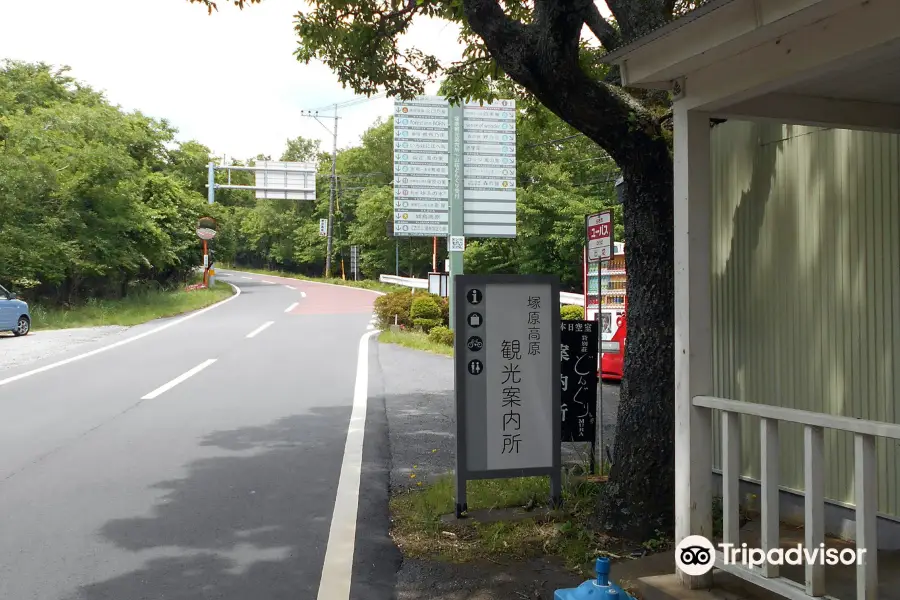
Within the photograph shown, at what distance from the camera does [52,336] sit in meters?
19.5

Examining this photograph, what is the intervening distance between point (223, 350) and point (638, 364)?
508 inches

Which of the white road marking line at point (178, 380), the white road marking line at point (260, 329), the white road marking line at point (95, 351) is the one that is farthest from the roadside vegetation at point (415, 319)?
the white road marking line at point (95, 351)

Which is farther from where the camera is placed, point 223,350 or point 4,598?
point 223,350

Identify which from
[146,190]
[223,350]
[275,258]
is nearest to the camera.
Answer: [223,350]

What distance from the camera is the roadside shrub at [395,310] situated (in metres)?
20.1

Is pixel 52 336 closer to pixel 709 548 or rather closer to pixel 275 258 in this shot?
pixel 709 548

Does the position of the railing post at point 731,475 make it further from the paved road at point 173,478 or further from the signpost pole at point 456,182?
the signpost pole at point 456,182

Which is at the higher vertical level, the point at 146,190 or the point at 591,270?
the point at 146,190

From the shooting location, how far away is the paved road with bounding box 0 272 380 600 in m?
4.43

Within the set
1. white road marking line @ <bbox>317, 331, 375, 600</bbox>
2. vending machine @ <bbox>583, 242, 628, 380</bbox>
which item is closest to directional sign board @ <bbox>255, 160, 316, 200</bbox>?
vending machine @ <bbox>583, 242, 628, 380</bbox>

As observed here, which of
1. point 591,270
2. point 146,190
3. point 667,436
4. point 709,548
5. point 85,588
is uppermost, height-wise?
point 146,190

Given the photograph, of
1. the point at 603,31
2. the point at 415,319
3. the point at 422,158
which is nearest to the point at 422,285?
the point at 415,319

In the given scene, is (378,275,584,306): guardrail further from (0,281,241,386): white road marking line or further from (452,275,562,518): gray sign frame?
(0,281,241,386): white road marking line

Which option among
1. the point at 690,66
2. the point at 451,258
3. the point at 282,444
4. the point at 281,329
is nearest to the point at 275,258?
the point at 281,329
